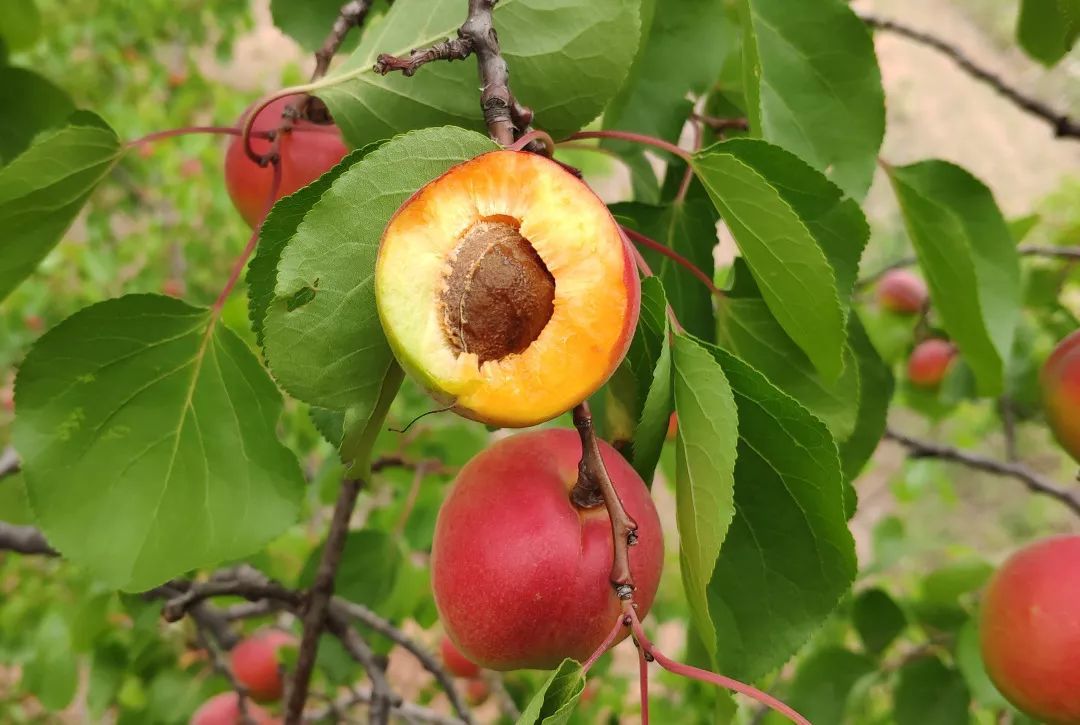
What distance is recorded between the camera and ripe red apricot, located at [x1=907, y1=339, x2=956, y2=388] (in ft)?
4.73

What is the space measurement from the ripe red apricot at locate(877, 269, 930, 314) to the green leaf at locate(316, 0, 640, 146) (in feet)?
4.50

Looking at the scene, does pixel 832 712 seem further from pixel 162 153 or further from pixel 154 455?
pixel 162 153

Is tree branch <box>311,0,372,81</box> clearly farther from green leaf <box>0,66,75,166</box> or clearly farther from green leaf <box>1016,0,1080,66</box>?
green leaf <box>1016,0,1080,66</box>

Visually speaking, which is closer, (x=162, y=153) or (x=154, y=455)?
(x=154, y=455)

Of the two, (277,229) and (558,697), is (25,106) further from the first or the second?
(558,697)

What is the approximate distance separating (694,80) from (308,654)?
1.87ft

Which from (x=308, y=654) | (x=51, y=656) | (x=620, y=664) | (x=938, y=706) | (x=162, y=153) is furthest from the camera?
(x=620, y=664)

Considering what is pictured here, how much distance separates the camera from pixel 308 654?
2.42 feet

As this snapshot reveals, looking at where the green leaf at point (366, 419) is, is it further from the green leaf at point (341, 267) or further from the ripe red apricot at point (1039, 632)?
the ripe red apricot at point (1039, 632)

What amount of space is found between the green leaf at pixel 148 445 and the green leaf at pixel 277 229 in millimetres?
110

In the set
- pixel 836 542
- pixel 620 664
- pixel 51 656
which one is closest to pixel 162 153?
pixel 51 656

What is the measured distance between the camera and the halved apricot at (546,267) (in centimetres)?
33

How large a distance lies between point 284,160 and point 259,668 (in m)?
0.76

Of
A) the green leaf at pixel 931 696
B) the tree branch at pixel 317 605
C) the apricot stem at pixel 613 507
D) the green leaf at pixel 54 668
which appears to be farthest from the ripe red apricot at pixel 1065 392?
the green leaf at pixel 54 668
